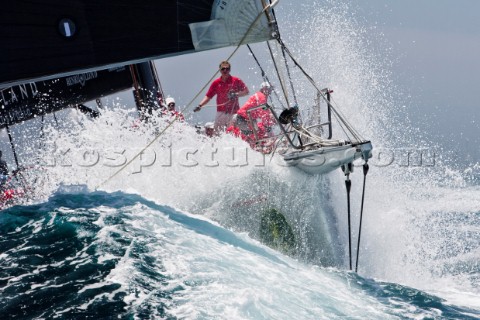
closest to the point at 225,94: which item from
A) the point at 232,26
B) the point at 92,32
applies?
the point at 232,26

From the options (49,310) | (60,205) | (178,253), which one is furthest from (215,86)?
(49,310)

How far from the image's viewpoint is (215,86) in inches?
278

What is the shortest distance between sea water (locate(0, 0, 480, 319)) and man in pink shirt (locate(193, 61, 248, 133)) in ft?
1.94

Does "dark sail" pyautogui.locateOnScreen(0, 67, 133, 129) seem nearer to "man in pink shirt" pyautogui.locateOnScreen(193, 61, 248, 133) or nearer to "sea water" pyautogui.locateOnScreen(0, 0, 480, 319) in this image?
"sea water" pyautogui.locateOnScreen(0, 0, 480, 319)

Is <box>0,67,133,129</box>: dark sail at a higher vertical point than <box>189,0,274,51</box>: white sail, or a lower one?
lower

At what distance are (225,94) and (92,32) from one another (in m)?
2.80

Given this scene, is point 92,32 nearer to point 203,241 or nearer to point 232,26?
point 232,26

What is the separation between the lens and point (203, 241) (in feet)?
13.6

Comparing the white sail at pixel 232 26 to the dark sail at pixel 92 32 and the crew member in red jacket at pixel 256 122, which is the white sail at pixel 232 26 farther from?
the crew member in red jacket at pixel 256 122

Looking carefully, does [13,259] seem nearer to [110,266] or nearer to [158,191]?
[110,266]

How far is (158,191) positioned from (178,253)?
196 cm

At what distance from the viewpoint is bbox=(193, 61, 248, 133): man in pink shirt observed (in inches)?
266

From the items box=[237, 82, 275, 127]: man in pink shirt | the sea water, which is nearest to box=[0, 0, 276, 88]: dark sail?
the sea water

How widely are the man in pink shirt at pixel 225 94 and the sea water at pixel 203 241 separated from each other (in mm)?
592
